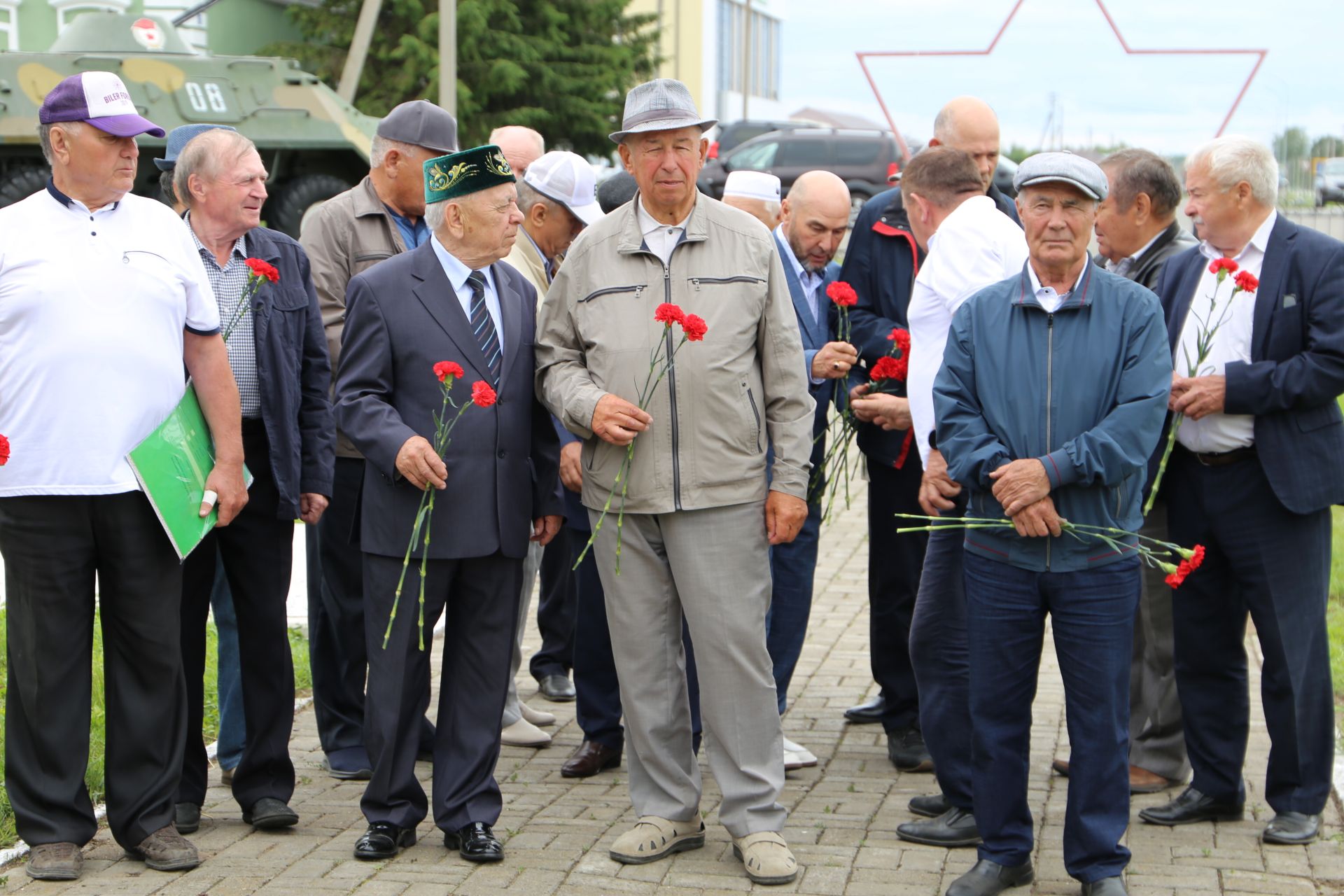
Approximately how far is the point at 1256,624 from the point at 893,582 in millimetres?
1433

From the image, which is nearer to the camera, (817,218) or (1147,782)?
(1147,782)

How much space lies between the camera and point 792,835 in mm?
4781

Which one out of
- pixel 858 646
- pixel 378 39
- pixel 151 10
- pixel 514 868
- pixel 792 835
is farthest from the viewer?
pixel 378 39

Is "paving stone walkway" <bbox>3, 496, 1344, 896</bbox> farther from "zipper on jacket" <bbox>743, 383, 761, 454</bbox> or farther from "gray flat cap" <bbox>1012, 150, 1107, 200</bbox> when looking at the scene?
"gray flat cap" <bbox>1012, 150, 1107, 200</bbox>

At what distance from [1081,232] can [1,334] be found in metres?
2.85

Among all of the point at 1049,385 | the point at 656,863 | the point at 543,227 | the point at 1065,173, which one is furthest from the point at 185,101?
the point at 1049,385

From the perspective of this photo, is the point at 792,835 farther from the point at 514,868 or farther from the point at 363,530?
the point at 363,530

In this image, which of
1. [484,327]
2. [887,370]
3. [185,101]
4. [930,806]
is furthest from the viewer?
[185,101]

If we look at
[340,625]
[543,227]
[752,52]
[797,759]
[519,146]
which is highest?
[752,52]

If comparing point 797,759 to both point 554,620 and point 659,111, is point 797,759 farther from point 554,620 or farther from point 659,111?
point 659,111

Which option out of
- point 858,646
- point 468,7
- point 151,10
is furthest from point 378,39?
point 858,646

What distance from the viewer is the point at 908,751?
18.3 ft

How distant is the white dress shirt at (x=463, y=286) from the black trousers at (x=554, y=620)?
7.24 feet

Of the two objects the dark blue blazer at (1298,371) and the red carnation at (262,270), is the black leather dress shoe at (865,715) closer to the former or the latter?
the dark blue blazer at (1298,371)
